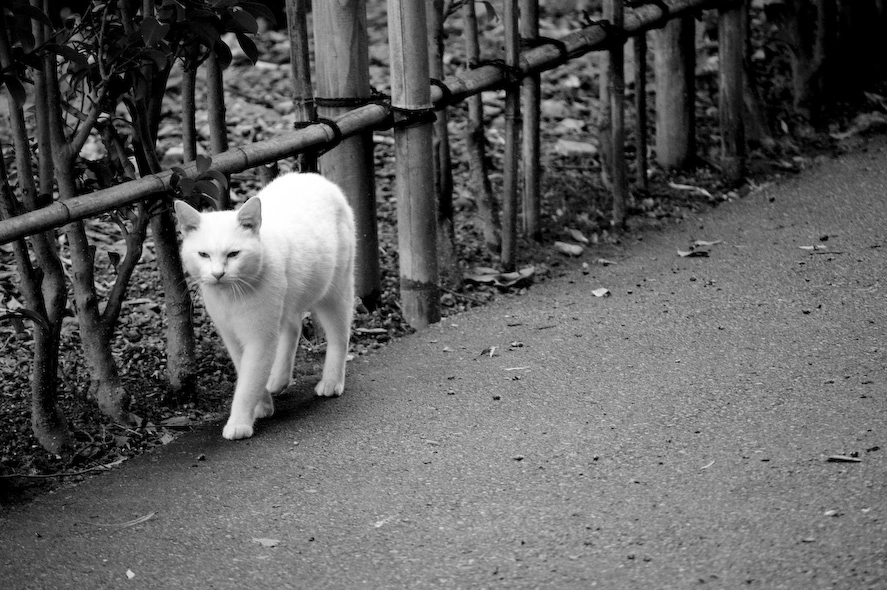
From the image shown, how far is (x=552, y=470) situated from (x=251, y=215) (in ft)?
4.80

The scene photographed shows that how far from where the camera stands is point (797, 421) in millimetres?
3875

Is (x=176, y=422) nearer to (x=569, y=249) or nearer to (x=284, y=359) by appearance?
(x=284, y=359)

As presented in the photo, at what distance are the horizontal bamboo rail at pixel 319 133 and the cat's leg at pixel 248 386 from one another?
0.70 m

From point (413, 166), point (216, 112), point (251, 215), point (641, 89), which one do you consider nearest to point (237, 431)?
point (251, 215)

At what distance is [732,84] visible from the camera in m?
7.22

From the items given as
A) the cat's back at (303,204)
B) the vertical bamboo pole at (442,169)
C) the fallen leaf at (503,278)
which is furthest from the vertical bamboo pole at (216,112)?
the fallen leaf at (503,278)

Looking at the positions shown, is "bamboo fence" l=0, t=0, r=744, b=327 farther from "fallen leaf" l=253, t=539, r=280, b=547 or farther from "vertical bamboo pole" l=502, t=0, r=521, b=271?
"fallen leaf" l=253, t=539, r=280, b=547

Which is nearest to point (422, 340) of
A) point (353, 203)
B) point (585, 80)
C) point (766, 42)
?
point (353, 203)

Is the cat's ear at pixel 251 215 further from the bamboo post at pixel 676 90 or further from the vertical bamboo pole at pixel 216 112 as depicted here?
the bamboo post at pixel 676 90

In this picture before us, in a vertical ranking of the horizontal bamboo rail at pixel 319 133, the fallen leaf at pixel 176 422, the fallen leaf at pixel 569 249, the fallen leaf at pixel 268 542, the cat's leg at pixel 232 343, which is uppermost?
the horizontal bamboo rail at pixel 319 133

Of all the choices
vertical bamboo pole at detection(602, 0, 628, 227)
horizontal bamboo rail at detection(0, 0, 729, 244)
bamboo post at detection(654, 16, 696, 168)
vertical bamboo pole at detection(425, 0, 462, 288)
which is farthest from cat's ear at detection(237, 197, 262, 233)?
bamboo post at detection(654, 16, 696, 168)

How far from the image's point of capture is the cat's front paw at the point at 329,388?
14.8 feet

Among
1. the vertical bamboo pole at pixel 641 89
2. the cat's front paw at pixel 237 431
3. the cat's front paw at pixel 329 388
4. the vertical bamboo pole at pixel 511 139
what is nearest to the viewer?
the cat's front paw at pixel 237 431

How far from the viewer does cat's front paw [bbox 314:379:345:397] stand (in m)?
4.52
